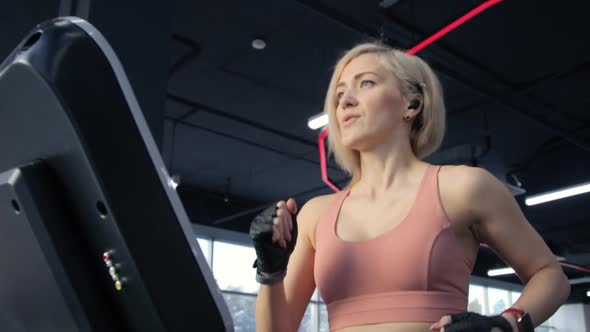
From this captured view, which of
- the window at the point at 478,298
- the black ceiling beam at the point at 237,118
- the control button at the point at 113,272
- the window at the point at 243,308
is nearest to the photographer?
the control button at the point at 113,272

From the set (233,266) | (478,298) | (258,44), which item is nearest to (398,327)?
(258,44)

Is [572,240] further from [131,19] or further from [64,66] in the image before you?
[64,66]

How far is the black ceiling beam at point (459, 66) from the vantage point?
4805mm

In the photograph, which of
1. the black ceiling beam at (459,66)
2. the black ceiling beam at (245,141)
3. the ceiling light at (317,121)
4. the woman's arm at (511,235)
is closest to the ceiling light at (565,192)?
the black ceiling beam at (459,66)

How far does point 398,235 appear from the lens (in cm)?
110

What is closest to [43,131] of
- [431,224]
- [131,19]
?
[431,224]

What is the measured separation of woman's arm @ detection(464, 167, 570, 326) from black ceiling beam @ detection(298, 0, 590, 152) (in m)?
3.49

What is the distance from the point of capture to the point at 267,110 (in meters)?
6.64

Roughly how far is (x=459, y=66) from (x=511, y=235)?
4.98 meters

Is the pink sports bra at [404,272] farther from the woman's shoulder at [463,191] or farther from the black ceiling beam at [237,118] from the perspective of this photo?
the black ceiling beam at [237,118]

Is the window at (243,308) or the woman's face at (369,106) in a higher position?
the woman's face at (369,106)

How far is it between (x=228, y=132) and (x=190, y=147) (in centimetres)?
83

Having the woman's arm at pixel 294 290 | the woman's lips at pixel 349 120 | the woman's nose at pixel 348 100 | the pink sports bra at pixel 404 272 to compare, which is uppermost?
the woman's nose at pixel 348 100

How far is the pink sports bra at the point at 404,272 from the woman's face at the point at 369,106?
0.15m
